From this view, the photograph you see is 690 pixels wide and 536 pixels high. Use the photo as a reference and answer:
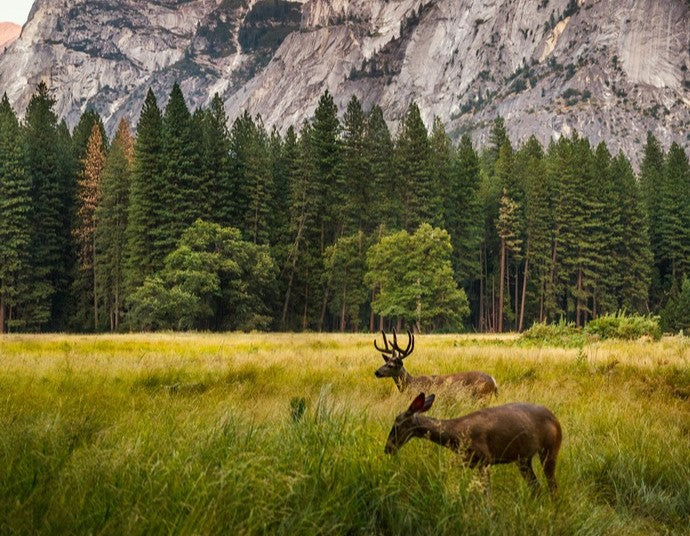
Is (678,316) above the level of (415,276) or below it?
below

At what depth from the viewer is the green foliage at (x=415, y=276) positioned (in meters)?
39.7

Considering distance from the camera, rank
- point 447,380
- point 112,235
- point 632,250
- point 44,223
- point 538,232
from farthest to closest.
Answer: point 632,250 → point 538,232 → point 44,223 → point 112,235 → point 447,380

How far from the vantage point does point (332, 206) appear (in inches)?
1859

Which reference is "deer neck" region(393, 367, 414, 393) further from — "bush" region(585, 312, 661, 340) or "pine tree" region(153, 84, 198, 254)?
"pine tree" region(153, 84, 198, 254)

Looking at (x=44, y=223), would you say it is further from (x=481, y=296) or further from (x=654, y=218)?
(x=654, y=218)

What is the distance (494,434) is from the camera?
407 centimetres

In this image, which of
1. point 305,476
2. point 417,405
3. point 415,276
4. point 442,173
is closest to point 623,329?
point 415,276

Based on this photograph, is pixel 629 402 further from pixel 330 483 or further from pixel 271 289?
pixel 271 289

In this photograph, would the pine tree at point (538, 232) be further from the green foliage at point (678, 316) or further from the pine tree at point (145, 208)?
the pine tree at point (145, 208)

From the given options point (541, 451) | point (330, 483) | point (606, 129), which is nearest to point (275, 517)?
point (330, 483)

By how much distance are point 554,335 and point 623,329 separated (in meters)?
2.49

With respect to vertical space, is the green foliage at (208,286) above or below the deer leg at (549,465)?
above

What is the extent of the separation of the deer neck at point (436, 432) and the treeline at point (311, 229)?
3073 cm

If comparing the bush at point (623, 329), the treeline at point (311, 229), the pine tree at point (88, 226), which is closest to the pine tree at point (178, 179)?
the treeline at point (311, 229)
